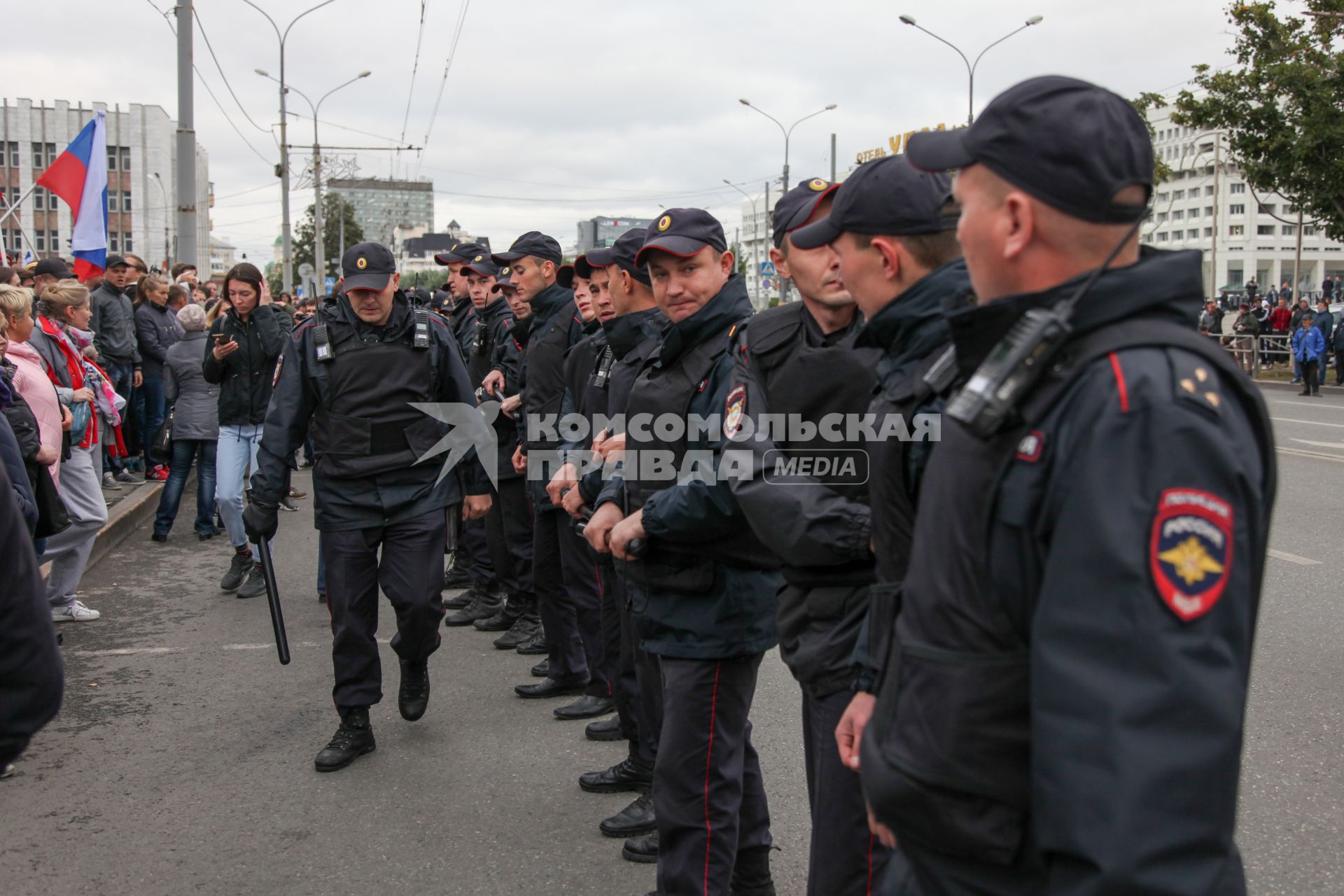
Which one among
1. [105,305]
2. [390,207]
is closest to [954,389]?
[105,305]

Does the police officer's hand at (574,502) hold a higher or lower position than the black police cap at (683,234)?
lower

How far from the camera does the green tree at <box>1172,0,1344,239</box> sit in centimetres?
2194

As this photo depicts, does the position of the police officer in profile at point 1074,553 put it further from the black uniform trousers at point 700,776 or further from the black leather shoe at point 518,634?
the black leather shoe at point 518,634

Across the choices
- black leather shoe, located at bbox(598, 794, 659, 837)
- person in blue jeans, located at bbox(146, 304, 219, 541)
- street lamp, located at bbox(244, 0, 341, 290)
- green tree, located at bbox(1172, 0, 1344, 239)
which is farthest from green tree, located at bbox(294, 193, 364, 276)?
black leather shoe, located at bbox(598, 794, 659, 837)

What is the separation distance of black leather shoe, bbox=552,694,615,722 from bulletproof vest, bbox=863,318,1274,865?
3814 millimetres

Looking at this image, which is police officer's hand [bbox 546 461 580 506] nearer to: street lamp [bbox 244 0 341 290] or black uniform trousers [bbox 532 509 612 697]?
black uniform trousers [bbox 532 509 612 697]

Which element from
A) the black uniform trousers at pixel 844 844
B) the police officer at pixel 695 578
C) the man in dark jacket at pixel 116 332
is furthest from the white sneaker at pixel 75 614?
the black uniform trousers at pixel 844 844

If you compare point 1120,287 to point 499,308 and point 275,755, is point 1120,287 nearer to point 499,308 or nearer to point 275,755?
point 275,755

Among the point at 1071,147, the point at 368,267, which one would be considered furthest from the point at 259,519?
the point at 1071,147

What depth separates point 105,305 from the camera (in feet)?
35.3

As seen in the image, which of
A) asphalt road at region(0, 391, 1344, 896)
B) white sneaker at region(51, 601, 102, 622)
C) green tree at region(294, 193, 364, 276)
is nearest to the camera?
asphalt road at region(0, 391, 1344, 896)

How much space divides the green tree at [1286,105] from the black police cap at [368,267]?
22111 millimetres

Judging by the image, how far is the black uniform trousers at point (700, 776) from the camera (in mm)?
3152

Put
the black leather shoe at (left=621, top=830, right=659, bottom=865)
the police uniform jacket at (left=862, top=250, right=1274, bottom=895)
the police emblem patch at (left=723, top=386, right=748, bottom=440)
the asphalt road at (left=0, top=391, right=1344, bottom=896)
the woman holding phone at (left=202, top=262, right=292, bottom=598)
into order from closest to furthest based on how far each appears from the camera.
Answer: the police uniform jacket at (left=862, top=250, right=1274, bottom=895)
the police emblem patch at (left=723, top=386, right=748, bottom=440)
the asphalt road at (left=0, top=391, right=1344, bottom=896)
the black leather shoe at (left=621, top=830, right=659, bottom=865)
the woman holding phone at (left=202, top=262, right=292, bottom=598)
